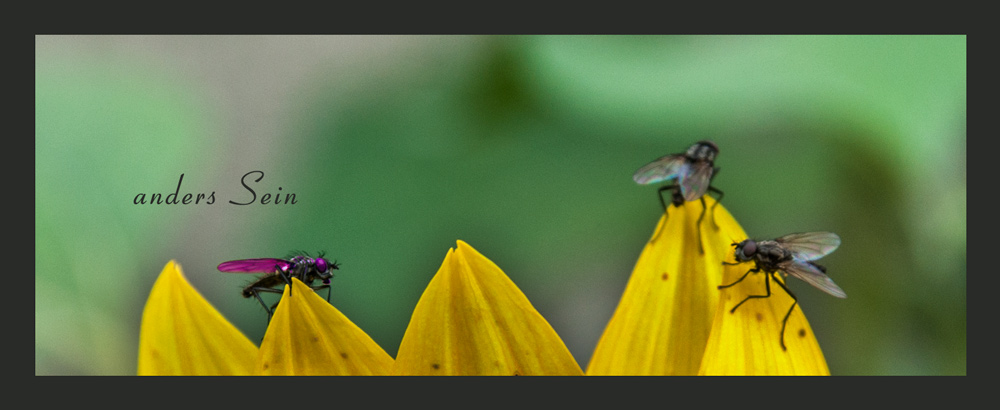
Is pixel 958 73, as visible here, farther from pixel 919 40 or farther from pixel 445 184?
pixel 445 184

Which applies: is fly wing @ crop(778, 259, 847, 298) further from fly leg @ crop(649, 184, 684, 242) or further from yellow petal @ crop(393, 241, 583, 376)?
yellow petal @ crop(393, 241, 583, 376)

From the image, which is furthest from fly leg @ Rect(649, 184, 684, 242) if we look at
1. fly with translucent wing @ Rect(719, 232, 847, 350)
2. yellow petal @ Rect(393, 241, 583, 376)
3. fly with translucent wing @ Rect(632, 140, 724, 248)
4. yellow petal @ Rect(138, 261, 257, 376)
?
yellow petal @ Rect(138, 261, 257, 376)

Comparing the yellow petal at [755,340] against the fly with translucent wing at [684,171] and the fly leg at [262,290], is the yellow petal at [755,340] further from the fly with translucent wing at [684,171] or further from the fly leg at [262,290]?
the fly leg at [262,290]

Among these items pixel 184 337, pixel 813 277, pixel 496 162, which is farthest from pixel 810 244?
pixel 184 337

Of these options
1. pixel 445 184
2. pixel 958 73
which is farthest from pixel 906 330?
pixel 445 184

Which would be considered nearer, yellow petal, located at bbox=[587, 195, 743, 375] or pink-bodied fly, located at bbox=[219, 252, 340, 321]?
yellow petal, located at bbox=[587, 195, 743, 375]

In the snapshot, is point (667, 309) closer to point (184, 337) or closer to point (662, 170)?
point (662, 170)
